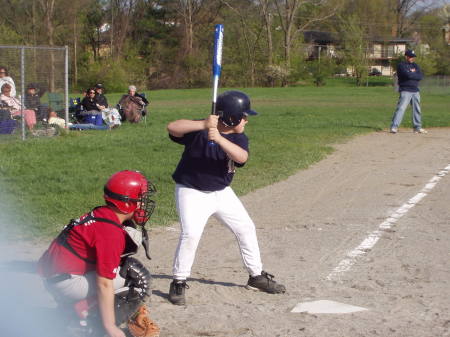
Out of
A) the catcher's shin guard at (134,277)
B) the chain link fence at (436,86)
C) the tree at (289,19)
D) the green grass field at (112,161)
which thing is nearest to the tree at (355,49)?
the tree at (289,19)

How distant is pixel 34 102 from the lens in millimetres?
15680

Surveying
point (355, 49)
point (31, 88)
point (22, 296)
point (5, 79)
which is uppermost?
point (355, 49)

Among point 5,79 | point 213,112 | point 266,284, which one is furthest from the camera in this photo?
point 5,79

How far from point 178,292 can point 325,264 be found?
1.69 m

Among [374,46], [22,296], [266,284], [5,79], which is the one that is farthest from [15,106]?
[374,46]

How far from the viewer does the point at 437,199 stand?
9227mm

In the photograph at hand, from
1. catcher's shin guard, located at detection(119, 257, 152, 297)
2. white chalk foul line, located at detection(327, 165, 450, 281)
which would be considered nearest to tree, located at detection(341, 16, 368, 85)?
white chalk foul line, located at detection(327, 165, 450, 281)

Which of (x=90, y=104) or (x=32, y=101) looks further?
(x=90, y=104)

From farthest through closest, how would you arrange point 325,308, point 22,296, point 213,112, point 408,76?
1. point 408,76
2. point 22,296
3. point 325,308
4. point 213,112

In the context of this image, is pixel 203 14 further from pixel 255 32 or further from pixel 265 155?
pixel 265 155

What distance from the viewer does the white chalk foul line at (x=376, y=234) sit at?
6.05m

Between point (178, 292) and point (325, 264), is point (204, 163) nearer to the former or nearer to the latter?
point (178, 292)

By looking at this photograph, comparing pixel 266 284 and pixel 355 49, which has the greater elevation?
pixel 355 49

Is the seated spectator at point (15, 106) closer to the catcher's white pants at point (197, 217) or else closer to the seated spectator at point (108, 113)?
the seated spectator at point (108, 113)
